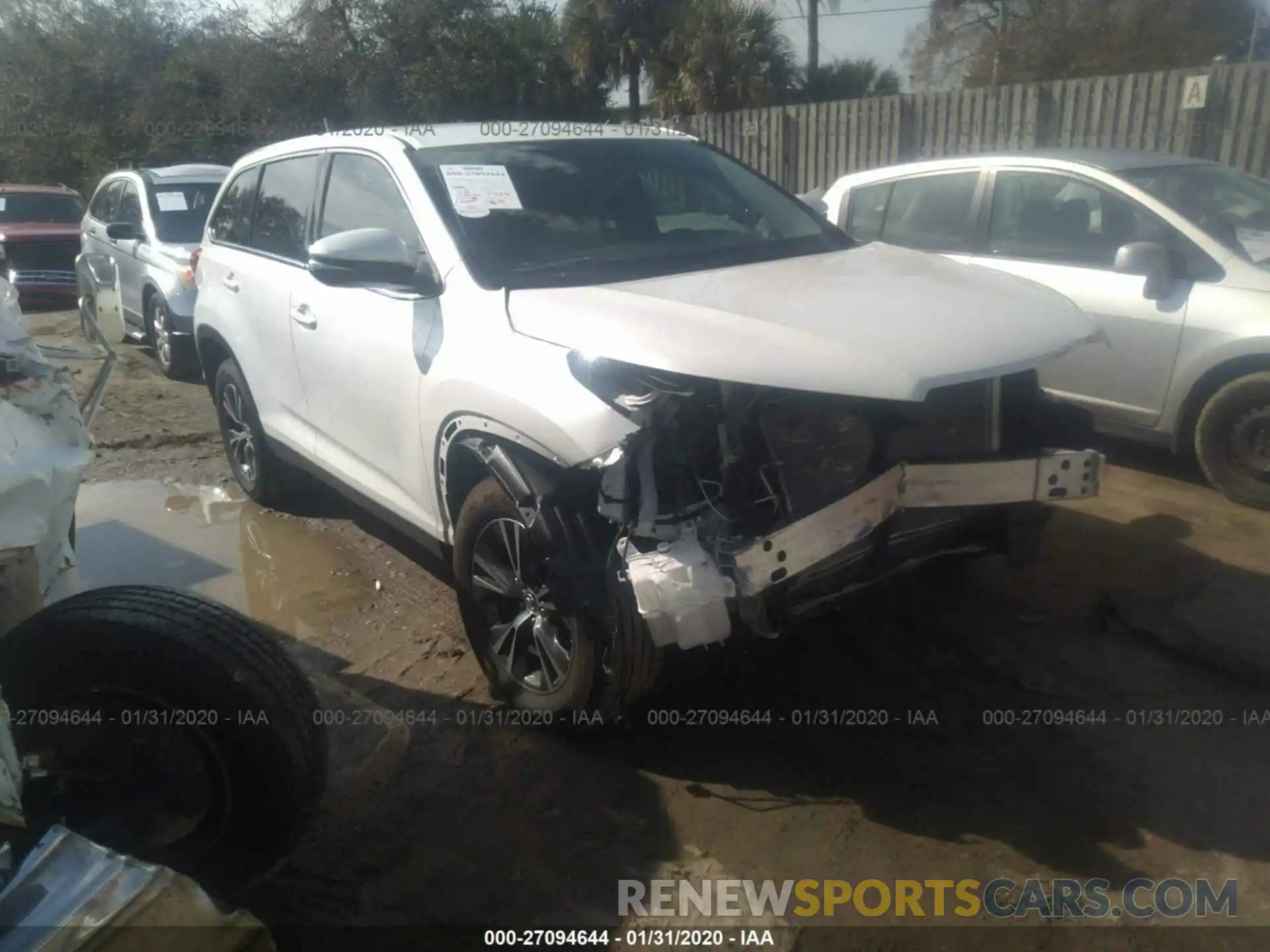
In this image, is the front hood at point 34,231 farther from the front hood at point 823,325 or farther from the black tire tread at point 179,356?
the front hood at point 823,325

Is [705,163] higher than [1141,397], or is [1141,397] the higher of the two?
[705,163]

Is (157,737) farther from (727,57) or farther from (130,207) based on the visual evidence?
(727,57)

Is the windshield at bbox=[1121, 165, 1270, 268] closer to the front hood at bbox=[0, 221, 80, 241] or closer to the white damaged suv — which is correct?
the white damaged suv

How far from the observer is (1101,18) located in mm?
25203

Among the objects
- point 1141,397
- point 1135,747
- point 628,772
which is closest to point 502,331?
point 628,772

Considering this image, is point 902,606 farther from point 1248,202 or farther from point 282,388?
point 1248,202

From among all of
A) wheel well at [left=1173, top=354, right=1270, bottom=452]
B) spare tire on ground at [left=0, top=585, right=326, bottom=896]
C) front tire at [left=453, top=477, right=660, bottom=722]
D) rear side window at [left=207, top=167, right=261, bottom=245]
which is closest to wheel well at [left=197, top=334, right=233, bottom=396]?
rear side window at [left=207, top=167, right=261, bottom=245]

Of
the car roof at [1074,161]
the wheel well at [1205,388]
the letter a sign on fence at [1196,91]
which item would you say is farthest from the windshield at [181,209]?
the letter a sign on fence at [1196,91]

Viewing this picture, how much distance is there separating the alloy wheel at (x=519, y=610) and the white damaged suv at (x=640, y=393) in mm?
10

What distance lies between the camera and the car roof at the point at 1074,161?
5.44m

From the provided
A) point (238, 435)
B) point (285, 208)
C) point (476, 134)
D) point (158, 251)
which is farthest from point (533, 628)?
point (158, 251)

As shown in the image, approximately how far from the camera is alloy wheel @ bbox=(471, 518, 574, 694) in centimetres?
308

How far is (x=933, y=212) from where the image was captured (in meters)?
6.08

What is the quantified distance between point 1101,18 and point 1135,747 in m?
27.4
